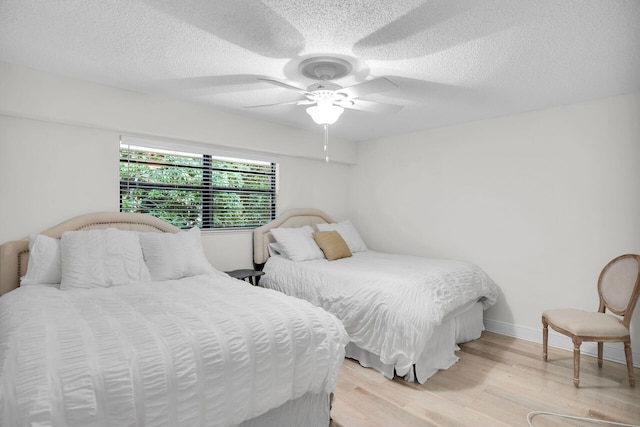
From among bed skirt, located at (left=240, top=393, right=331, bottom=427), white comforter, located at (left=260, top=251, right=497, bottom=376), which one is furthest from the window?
bed skirt, located at (left=240, top=393, right=331, bottom=427)

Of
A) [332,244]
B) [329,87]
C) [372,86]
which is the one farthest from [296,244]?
[372,86]

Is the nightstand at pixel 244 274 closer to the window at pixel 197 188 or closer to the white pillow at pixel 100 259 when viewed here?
the window at pixel 197 188

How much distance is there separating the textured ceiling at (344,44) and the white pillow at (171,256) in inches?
48.7

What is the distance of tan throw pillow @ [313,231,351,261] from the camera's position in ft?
12.2

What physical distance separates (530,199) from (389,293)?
1.86 metres

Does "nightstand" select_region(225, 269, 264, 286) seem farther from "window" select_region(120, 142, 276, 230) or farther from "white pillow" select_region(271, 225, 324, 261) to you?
"window" select_region(120, 142, 276, 230)

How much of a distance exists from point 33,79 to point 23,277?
1.40 metres

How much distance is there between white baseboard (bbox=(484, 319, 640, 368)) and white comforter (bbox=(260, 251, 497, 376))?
32 centimetres

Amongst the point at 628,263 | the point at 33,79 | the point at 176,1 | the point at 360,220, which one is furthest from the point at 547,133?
the point at 33,79

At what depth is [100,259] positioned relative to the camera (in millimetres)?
2381

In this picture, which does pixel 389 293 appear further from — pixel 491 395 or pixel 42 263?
pixel 42 263

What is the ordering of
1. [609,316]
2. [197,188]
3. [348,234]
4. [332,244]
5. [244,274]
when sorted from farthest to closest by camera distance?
[348,234]
[332,244]
[197,188]
[244,274]
[609,316]

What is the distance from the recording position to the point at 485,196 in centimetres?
363

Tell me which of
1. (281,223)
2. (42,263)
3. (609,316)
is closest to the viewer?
(42,263)
